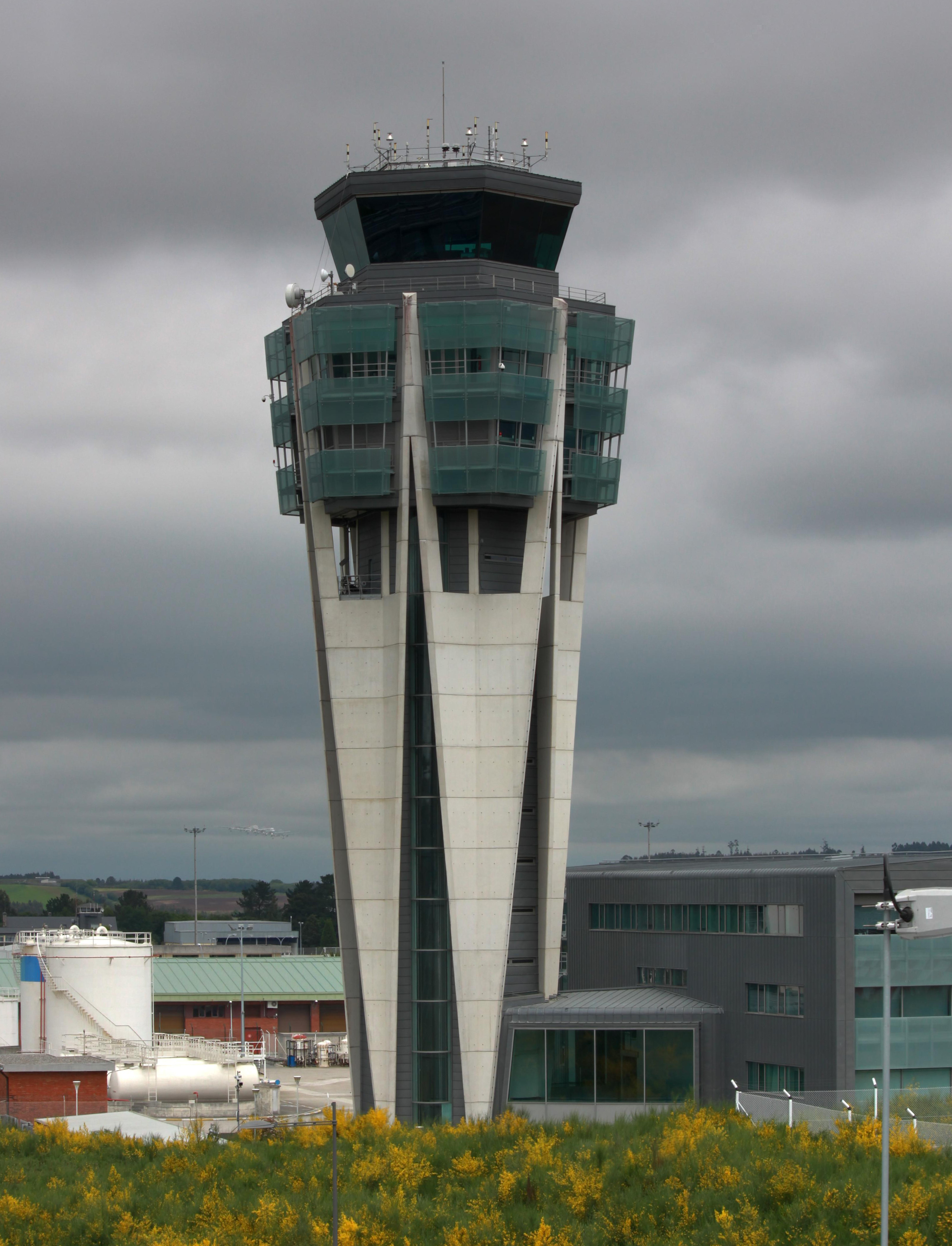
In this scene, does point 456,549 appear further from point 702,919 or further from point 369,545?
point 702,919

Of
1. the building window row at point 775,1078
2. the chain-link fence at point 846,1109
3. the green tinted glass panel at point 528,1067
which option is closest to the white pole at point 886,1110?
the chain-link fence at point 846,1109

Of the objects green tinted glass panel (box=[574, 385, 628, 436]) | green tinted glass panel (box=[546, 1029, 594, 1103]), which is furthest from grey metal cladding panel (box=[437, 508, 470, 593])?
green tinted glass panel (box=[546, 1029, 594, 1103])

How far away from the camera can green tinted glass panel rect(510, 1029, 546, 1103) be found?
65.3m

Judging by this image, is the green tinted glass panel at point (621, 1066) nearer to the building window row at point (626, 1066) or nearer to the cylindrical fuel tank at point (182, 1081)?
the building window row at point (626, 1066)

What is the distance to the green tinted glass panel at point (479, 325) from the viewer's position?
6844cm

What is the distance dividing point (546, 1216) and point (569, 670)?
40.4 metres

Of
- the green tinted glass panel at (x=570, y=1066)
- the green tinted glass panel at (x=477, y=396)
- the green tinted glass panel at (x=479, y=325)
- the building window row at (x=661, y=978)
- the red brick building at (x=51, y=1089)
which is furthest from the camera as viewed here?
the red brick building at (x=51, y=1089)

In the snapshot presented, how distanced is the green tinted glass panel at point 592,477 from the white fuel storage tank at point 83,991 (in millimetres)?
40740

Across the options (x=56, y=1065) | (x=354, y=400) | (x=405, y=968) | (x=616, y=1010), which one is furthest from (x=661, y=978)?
(x=56, y=1065)

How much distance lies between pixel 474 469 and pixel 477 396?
3.01 metres

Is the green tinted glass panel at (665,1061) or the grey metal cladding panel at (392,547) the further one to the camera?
the grey metal cladding panel at (392,547)

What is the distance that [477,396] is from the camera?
68.1m

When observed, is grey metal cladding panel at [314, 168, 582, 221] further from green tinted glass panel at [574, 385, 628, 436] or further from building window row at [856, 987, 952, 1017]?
building window row at [856, 987, 952, 1017]

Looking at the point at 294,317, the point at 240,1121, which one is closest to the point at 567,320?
the point at 294,317
